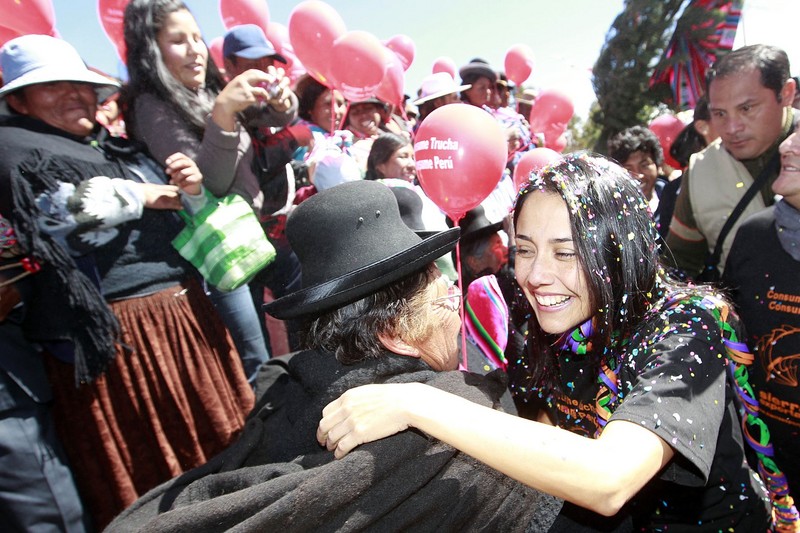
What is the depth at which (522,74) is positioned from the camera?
6.95 metres

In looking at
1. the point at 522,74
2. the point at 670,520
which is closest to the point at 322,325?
the point at 670,520

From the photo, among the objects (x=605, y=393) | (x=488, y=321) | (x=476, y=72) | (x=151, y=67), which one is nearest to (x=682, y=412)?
(x=605, y=393)

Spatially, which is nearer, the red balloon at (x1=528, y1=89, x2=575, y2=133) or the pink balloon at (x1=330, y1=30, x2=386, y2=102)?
the pink balloon at (x1=330, y1=30, x2=386, y2=102)

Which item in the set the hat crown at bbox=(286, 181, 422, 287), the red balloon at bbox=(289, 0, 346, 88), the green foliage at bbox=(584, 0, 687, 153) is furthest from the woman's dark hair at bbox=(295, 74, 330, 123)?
the green foliage at bbox=(584, 0, 687, 153)

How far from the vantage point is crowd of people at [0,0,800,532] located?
3.43 ft

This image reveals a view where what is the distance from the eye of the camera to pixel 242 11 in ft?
13.9

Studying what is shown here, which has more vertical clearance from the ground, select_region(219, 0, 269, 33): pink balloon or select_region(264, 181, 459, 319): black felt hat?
select_region(219, 0, 269, 33): pink balloon

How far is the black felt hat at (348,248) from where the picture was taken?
1301 mm

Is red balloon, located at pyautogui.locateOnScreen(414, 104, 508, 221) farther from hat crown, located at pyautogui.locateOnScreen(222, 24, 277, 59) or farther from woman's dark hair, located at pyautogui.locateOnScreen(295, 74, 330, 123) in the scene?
woman's dark hair, located at pyautogui.locateOnScreen(295, 74, 330, 123)

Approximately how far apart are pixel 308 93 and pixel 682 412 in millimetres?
3676

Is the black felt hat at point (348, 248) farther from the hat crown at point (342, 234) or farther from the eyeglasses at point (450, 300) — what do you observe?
Answer: the eyeglasses at point (450, 300)

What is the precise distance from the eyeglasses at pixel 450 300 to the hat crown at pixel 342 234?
8.1 inches

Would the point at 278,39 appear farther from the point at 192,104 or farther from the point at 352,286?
the point at 352,286

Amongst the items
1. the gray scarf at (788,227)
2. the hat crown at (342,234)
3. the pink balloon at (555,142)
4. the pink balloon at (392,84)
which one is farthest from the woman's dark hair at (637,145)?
the hat crown at (342,234)
